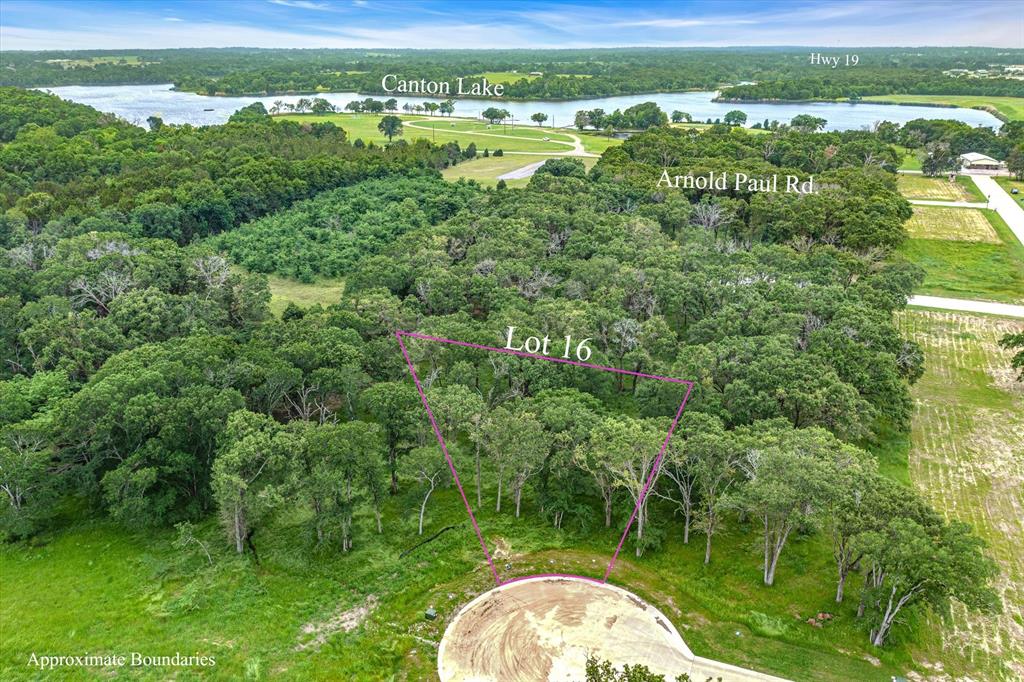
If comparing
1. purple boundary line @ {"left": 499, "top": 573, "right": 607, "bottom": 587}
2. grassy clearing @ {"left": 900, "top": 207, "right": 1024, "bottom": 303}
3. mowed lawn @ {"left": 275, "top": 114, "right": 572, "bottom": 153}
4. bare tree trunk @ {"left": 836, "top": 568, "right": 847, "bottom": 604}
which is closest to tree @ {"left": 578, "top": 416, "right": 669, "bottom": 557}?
purple boundary line @ {"left": 499, "top": 573, "right": 607, "bottom": 587}

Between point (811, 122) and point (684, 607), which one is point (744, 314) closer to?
point (684, 607)

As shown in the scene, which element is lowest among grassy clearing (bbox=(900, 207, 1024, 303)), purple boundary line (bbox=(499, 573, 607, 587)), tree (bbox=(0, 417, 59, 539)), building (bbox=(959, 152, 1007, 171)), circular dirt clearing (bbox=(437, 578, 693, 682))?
circular dirt clearing (bbox=(437, 578, 693, 682))

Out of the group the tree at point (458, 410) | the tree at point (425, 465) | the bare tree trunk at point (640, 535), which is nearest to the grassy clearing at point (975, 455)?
the bare tree trunk at point (640, 535)

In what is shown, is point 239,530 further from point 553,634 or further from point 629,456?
point 629,456

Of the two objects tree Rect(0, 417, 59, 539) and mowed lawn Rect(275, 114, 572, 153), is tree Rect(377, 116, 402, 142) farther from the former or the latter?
tree Rect(0, 417, 59, 539)

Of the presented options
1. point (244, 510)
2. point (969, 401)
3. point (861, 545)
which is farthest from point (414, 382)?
point (969, 401)

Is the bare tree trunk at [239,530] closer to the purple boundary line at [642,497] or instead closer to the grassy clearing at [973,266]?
the purple boundary line at [642,497]
